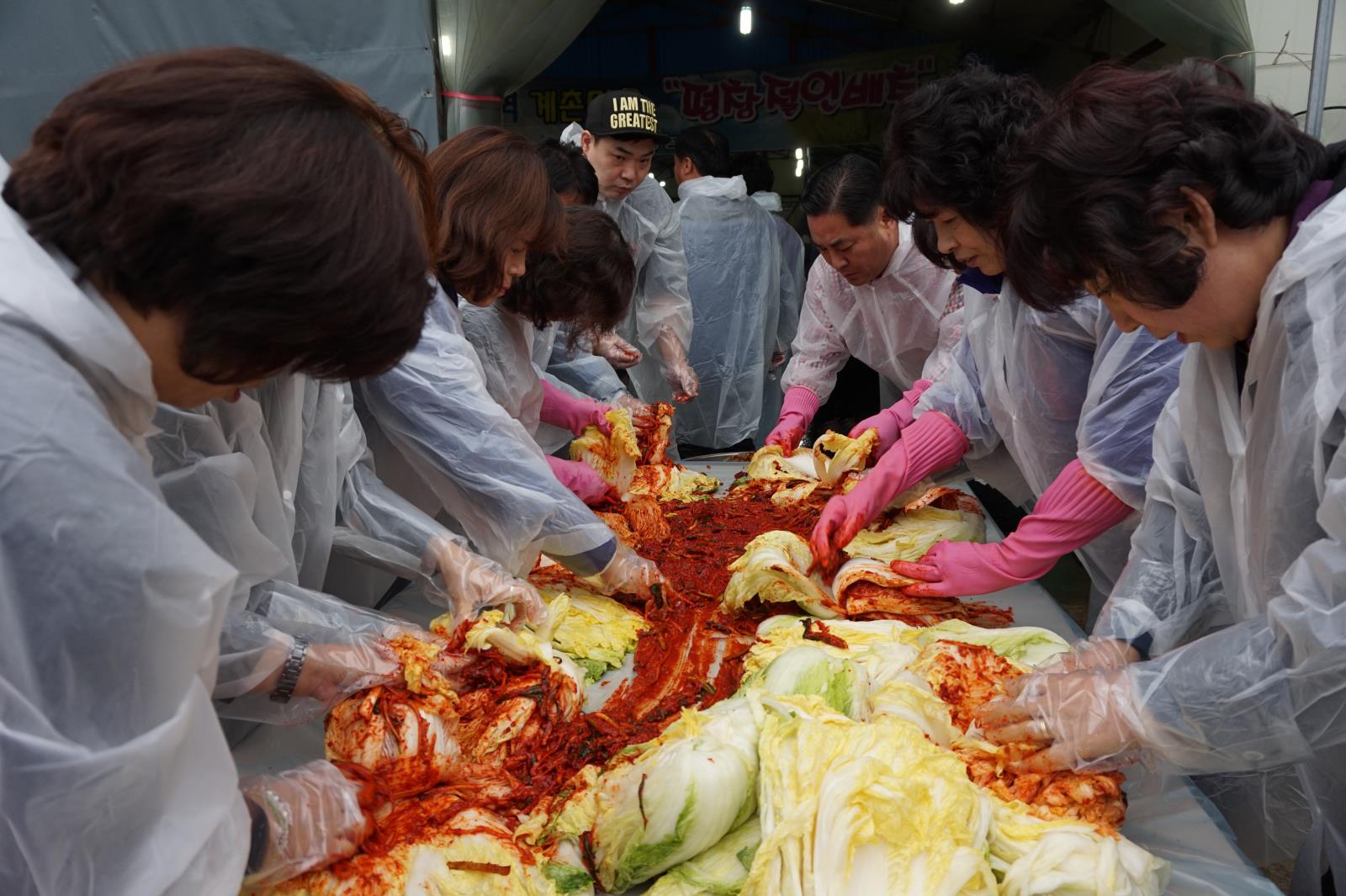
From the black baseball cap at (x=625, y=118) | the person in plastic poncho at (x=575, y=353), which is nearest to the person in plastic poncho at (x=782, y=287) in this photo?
the black baseball cap at (x=625, y=118)

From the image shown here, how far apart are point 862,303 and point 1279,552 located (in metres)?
2.88

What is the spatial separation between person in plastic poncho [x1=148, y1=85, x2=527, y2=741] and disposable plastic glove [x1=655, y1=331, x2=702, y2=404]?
3.04m

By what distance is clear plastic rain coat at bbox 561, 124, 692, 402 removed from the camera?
5453 mm

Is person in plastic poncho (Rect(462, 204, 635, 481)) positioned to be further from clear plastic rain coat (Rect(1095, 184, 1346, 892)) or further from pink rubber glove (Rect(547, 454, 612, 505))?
clear plastic rain coat (Rect(1095, 184, 1346, 892))

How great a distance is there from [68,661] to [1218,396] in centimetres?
189

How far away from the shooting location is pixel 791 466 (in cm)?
382

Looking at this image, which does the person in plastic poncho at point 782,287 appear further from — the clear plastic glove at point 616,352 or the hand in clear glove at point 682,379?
the clear plastic glove at point 616,352

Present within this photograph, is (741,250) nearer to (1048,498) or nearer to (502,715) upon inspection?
(1048,498)

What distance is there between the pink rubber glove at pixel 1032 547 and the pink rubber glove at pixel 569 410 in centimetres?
164

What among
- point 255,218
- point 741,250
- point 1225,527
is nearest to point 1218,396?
point 1225,527

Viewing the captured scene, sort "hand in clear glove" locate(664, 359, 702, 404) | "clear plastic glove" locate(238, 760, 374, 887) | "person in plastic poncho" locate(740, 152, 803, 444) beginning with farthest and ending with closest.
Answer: "person in plastic poncho" locate(740, 152, 803, 444), "hand in clear glove" locate(664, 359, 702, 404), "clear plastic glove" locate(238, 760, 374, 887)

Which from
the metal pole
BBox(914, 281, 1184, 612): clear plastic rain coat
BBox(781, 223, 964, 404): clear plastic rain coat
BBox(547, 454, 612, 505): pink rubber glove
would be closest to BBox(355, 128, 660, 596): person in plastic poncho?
BBox(547, 454, 612, 505): pink rubber glove

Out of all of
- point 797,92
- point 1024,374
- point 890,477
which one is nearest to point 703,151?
point 890,477

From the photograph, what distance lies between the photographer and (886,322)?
436 centimetres
